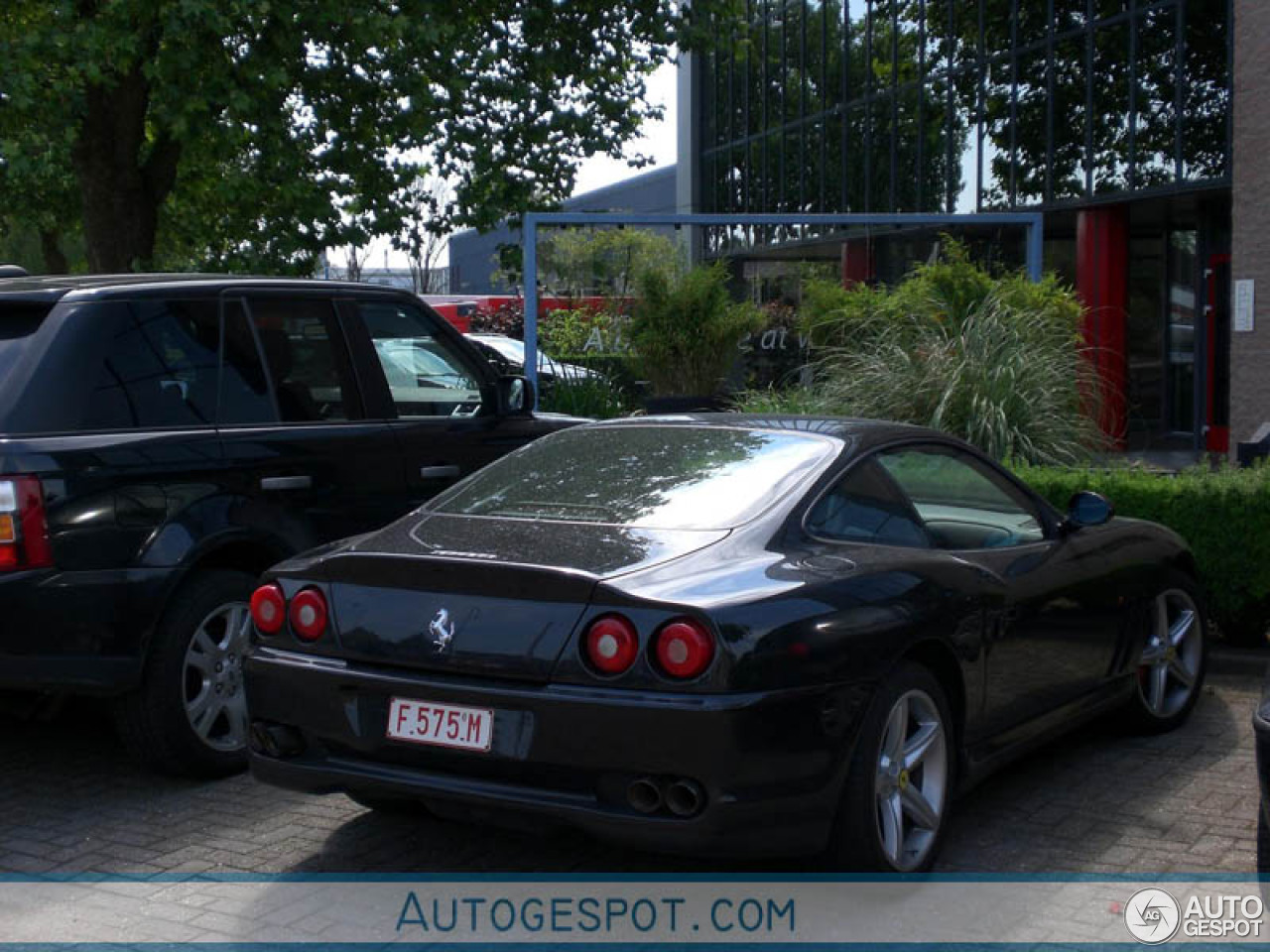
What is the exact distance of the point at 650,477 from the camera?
17.6 feet

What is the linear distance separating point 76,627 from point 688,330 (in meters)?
9.27

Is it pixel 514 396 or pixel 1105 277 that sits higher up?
pixel 1105 277

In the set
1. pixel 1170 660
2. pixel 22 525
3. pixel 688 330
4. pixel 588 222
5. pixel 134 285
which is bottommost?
pixel 1170 660

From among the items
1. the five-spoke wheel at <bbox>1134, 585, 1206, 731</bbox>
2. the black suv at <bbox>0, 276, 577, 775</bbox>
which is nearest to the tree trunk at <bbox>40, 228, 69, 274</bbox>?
the black suv at <bbox>0, 276, 577, 775</bbox>

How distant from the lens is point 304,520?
6.61 m

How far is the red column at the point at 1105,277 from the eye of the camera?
18.9 m

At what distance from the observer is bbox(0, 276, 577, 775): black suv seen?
221 inches

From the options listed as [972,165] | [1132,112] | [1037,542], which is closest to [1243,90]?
[1132,112]

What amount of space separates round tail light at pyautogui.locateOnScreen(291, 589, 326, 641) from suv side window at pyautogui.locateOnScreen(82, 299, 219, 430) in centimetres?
142

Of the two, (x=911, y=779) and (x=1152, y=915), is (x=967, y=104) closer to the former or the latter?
(x=911, y=779)

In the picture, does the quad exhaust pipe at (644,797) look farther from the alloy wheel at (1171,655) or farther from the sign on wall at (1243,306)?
the sign on wall at (1243,306)

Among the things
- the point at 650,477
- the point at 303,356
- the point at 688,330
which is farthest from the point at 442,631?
the point at 688,330

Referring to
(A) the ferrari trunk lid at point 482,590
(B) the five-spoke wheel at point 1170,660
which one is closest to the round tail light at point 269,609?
(A) the ferrari trunk lid at point 482,590

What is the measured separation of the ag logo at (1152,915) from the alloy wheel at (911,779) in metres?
0.62
